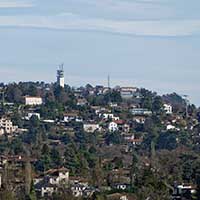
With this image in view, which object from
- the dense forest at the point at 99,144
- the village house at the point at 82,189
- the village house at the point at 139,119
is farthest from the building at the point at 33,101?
the village house at the point at 82,189

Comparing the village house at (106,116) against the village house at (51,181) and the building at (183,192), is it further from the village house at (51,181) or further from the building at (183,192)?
the building at (183,192)

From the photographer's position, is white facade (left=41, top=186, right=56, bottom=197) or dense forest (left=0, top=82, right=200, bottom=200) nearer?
dense forest (left=0, top=82, right=200, bottom=200)

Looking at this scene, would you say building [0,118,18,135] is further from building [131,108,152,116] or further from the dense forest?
building [131,108,152,116]

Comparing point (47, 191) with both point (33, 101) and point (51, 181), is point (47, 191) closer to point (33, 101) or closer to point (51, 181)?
point (51, 181)

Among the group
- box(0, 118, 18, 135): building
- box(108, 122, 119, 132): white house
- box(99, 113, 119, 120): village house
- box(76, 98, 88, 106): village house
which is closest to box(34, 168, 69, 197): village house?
box(0, 118, 18, 135): building

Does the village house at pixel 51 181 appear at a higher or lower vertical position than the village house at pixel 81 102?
lower

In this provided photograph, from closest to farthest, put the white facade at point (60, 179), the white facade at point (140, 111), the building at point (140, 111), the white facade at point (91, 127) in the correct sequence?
1. the white facade at point (60, 179)
2. the white facade at point (91, 127)
3. the building at point (140, 111)
4. the white facade at point (140, 111)

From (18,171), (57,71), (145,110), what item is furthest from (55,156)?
(57,71)

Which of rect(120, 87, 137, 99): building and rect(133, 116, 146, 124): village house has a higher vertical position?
rect(120, 87, 137, 99): building
